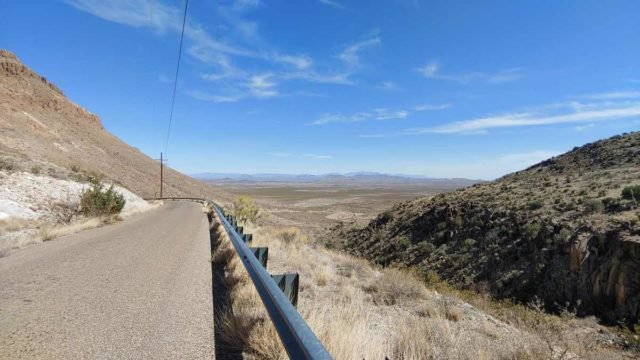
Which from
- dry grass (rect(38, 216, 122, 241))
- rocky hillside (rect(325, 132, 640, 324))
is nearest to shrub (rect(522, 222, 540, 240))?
rocky hillside (rect(325, 132, 640, 324))

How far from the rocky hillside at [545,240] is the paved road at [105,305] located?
11.3 m

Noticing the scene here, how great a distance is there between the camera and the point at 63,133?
67.1m

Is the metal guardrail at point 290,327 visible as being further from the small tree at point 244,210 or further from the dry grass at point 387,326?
the small tree at point 244,210

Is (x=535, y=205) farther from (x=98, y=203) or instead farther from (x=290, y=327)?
(x=290, y=327)

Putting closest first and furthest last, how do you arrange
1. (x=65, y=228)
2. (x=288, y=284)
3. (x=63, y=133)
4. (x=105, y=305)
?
1. (x=288, y=284)
2. (x=105, y=305)
3. (x=65, y=228)
4. (x=63, y=133)

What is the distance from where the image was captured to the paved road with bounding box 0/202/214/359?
11.8ft

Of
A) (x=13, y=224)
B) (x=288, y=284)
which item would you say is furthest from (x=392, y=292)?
(x=13, y=224)

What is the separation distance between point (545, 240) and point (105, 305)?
2029cm

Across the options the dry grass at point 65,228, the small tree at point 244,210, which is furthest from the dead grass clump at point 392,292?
the small tree at point 244,210

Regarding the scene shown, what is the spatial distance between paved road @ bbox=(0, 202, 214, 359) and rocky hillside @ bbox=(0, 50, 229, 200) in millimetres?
45607

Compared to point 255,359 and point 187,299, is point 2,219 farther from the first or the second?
point 255,359

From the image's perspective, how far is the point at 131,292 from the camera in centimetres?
551

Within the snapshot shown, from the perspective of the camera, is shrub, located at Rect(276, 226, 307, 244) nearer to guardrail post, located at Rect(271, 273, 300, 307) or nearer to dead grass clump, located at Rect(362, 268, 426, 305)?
dead grass clump, located at Rect(362, 268, 426, 305)

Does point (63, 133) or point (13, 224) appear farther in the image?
point (63, 133)
